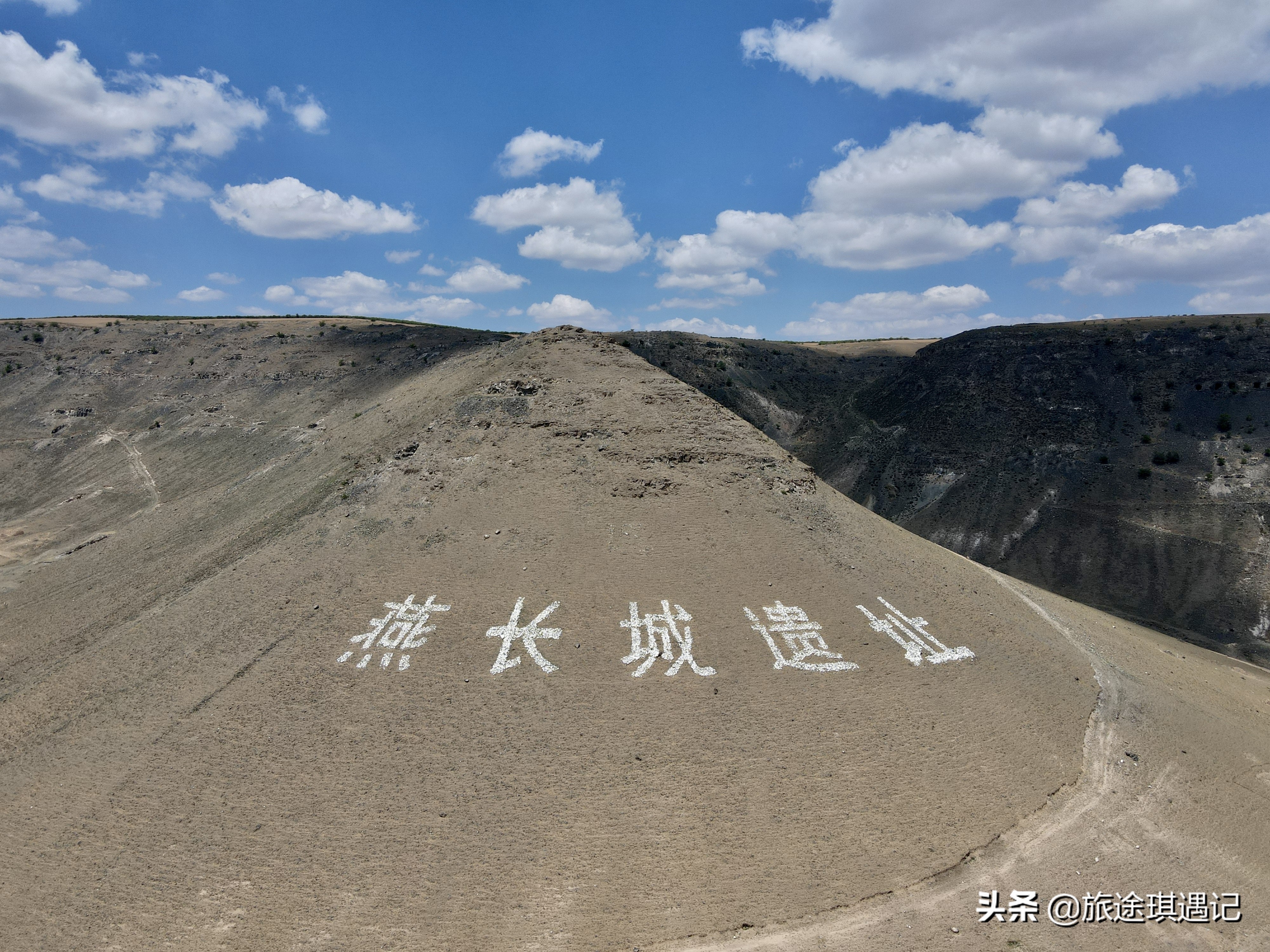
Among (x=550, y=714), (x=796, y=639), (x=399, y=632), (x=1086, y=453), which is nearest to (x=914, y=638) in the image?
(x=796, y=639)

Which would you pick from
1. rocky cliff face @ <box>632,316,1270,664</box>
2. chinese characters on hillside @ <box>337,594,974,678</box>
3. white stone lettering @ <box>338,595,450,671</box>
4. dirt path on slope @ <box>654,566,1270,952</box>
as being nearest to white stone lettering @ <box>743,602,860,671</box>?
chinese characters on hillside @ <box>337,594,974,678</box>

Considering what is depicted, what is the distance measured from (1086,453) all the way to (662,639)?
36179 mm

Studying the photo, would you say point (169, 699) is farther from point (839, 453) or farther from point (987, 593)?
point (839, 453)

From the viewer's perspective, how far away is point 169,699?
13594 millimetres

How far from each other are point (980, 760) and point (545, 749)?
8.16 m

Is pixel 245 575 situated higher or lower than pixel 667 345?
lower

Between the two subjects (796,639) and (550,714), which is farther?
(796,639)

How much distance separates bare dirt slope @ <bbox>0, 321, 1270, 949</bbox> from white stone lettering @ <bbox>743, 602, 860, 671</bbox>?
6.8 inches

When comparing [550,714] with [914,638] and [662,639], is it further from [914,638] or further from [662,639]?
[914,638]

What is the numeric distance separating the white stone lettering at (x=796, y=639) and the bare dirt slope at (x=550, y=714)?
17 centimetres

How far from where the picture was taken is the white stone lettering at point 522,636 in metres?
13.8

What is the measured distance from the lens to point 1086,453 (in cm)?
3878

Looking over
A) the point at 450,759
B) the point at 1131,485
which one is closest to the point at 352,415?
the point at 450,759

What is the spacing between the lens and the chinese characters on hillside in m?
14.0
